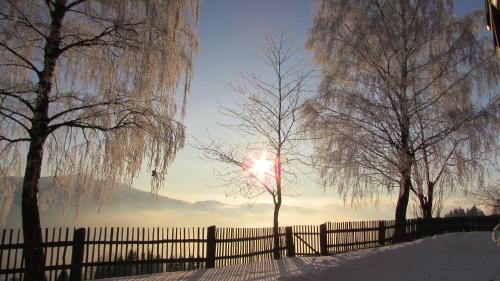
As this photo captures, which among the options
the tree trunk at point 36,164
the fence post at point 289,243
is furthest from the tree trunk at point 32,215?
the fence post at point 289,243

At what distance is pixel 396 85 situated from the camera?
666 inches

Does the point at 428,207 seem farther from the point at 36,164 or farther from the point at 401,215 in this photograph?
the point at 36,164

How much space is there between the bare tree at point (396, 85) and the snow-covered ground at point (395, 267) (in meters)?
3.51

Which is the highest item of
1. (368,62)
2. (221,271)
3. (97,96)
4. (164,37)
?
(368,62)

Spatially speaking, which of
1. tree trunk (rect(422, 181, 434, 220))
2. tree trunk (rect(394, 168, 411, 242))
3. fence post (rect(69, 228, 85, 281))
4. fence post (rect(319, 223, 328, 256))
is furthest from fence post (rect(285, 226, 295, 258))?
fence post (rect(69, 228, 85, 281))

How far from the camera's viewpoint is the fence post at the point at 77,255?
10375 millimetres

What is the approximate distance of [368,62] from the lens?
58.2ft

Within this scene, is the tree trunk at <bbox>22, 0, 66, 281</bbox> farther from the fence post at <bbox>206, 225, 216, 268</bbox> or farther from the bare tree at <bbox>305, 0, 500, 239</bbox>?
the bare tree at <bbox>305, 0, 500, 239</bbox>

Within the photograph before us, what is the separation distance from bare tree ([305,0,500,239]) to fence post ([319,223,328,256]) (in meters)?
1.78

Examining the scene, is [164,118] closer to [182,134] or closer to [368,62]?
[182,134]

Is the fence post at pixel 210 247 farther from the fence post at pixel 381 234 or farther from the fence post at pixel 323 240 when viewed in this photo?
the fence post at pixel 381 234

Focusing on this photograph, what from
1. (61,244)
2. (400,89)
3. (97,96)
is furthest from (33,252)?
(400,89)

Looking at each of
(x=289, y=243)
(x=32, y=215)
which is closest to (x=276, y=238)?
(x=289, y=243)

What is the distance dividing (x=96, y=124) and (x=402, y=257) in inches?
372
